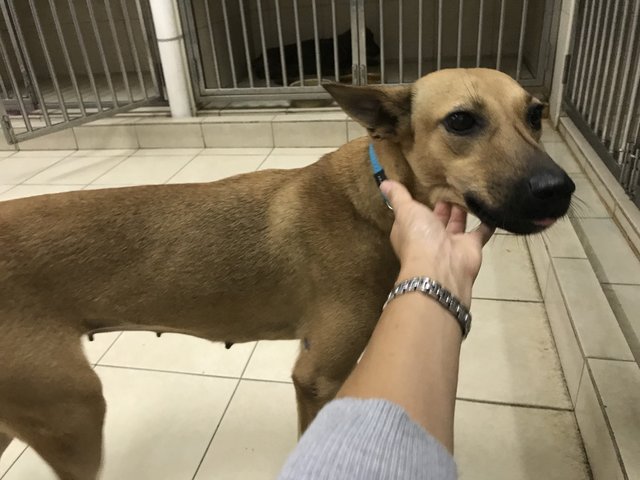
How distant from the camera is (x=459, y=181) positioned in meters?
1.17

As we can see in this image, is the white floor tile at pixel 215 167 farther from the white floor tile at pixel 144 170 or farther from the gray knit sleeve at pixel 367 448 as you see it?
the gray knit sleeve at pixel 367 448

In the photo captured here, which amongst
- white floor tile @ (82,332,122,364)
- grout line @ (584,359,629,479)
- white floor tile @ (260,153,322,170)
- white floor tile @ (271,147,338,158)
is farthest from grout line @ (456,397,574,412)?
white floor tile @ (271,147,338,158)

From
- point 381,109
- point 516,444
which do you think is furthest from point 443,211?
point 516,444

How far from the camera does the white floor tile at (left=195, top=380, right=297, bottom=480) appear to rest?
160 centimetres

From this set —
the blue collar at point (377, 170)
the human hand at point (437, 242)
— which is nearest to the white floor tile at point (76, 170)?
the blue collar at point (377, 170)

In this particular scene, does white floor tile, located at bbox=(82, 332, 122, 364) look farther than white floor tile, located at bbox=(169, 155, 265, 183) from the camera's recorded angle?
No

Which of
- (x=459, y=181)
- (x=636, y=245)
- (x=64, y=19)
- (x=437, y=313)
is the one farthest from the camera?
(x=64, y=19)

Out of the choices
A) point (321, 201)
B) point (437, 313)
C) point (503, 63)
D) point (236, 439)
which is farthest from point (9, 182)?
point (503, 63)

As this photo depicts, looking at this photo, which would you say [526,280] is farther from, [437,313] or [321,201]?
[437,313]

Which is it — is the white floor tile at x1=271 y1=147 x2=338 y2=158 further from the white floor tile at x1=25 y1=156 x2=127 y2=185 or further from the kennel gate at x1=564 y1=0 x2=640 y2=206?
the kennel gate at x1=564 y1=0 x2=640 y2=206

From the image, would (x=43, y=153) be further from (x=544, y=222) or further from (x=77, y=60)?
(x=544, y=222)

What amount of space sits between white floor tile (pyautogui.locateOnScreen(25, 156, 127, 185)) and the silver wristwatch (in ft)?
10.5

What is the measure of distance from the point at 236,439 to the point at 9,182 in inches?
116

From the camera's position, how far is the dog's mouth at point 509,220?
1.08 metres
